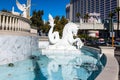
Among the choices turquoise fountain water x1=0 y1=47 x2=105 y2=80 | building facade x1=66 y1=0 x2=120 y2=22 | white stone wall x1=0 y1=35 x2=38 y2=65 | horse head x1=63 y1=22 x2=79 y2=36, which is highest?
building facade x1=66 y1=0 x2=120 y2=22

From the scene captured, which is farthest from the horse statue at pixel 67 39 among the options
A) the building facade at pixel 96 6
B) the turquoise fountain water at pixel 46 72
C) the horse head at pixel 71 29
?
the building facade at pixel 96 6

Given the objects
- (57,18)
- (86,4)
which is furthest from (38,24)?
(86,4)

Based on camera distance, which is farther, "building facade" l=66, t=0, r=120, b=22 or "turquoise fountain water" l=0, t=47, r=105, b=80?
"building facade" l=66, t=0, r=120, b=22

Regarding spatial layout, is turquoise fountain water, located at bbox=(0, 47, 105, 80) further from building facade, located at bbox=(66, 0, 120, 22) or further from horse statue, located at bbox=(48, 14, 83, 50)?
building facade, located at bbox=(66, 0, 120, 22)

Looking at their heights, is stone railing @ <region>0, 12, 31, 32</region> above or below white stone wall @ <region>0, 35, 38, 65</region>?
above

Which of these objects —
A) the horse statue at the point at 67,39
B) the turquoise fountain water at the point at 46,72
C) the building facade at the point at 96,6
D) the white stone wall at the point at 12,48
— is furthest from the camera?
the building facade at the point at 96,6

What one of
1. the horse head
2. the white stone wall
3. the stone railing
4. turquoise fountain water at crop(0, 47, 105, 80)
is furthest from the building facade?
turquoise fountain water at crop(0, 47, 105, 80)

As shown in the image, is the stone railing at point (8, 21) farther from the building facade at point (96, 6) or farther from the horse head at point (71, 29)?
the building facade at point (96, 6)

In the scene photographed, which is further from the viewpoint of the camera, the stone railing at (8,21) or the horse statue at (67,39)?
the horse statue at (67,39)

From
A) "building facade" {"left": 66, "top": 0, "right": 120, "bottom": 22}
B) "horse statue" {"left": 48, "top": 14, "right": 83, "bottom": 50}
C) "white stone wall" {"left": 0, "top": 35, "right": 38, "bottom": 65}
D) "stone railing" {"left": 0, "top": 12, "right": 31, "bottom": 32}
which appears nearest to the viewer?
"white stone wall" {"left": 0, "top": 35, "right": 38, "bottom": 65}

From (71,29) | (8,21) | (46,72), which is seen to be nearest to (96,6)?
(71,29)

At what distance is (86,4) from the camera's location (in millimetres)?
143625

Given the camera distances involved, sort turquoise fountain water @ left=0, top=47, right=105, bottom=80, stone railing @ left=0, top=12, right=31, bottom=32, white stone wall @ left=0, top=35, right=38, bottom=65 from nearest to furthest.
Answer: turquoise fountain water @ left=0, top=47, right=105, bottom=80, white stone wall @ left=0, top=35, right=38, bottom=65, stone railing @ left=0, top=12, right=31, bottom=32

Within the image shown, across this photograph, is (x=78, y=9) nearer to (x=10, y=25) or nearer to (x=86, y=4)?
(x=86, y=4)
